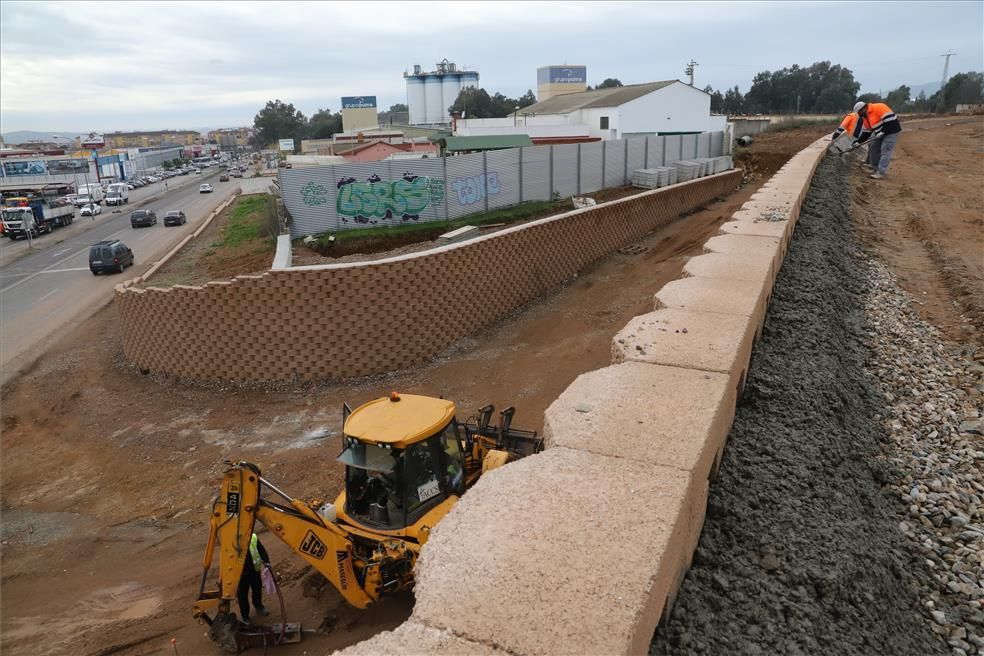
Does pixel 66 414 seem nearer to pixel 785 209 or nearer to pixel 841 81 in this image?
pixel 785 209

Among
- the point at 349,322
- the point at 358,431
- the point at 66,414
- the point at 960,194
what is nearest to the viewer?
the point at 358,431

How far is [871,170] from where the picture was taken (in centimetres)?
2164

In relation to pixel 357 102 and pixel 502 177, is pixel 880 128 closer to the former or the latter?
pixel 502 177

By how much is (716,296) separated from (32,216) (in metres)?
48.6

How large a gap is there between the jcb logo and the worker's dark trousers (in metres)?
0.68

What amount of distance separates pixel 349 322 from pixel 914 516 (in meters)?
10.8

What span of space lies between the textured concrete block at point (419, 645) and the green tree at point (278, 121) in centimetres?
14140

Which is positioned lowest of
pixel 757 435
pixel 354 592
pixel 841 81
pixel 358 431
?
pixel 354 592

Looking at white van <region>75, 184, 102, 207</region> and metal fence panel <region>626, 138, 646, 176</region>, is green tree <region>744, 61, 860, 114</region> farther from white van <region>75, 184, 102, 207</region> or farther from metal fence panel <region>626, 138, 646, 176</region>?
white van <region>75, 184, 102, 207</region>

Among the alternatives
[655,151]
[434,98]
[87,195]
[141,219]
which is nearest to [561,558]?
[655,151]

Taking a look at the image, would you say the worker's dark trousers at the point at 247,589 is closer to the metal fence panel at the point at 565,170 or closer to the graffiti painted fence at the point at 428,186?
the graffiti painted fence at the point at 428,186

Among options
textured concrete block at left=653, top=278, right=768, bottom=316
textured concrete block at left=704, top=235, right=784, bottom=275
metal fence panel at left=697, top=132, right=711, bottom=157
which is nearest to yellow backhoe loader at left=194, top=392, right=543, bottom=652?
textured concrete block at left=653, top=278, right=768, bottom=316

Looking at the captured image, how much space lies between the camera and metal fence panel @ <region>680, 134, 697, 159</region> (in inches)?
1358

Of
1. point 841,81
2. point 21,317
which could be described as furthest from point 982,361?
point 841,81
